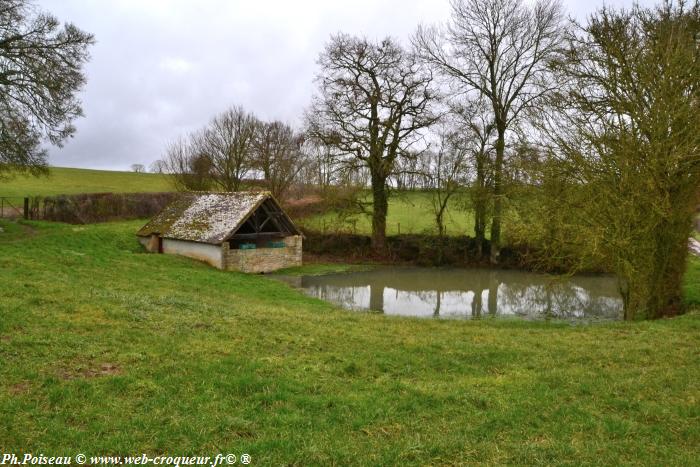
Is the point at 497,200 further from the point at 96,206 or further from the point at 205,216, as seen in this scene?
the point at 96,206

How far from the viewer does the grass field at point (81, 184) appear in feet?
146

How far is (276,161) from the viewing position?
1510 inches

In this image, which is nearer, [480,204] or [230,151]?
[480,204]

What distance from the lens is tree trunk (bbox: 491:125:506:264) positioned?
90.2 ft

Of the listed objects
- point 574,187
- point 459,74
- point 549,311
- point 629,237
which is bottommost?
point 549,311

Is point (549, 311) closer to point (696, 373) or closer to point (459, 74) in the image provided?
point (696, 373)

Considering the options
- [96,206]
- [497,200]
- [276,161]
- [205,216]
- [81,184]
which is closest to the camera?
[205,216]

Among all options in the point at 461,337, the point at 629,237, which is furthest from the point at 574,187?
the point at 461,337

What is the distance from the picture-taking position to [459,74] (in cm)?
2923

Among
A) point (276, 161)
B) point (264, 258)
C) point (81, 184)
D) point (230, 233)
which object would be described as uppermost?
point (276, 161)

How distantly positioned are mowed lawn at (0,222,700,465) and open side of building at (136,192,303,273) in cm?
1341

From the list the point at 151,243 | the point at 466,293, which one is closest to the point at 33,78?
the point at 151,243

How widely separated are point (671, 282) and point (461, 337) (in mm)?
8578

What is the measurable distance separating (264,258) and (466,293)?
1013cm
